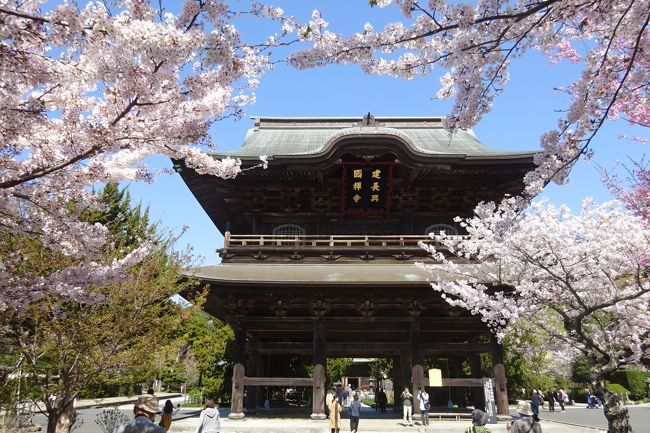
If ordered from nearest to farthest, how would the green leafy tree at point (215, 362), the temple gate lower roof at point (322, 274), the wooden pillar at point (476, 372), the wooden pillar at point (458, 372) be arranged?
the temple gate lower roof at point (322, 274) < the wooden pillar at point (476, 372) < the wooden pillar at point (458, 372) < the green leafy tree at point (215, 362)

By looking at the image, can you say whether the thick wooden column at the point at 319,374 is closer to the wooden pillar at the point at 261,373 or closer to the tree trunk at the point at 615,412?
the wooden pillar at the point at 261,373

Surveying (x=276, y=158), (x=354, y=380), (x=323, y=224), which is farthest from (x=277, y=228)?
(x=354, y=380)

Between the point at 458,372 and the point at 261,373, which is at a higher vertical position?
the point at 458,372

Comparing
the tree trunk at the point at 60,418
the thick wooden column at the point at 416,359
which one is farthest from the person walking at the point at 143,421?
the thick wooden column at the point at 416,359

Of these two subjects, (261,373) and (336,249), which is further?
(261,373)

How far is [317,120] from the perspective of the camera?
70.1 feet

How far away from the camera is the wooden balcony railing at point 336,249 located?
13320 millimetres

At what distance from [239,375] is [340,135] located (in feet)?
25.7

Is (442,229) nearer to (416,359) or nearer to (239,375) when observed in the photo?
(416,359)

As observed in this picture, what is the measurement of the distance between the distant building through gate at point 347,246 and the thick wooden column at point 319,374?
29 millimetres

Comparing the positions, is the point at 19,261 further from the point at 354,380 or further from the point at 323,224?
the point at 354,380

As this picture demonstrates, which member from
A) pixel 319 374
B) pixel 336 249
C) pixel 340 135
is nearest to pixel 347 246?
pixel 336 249

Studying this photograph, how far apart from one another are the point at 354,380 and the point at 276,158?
51176 millimetres

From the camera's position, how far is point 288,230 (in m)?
15.0
